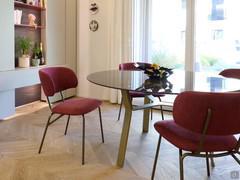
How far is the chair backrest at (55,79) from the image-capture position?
9.41 feet

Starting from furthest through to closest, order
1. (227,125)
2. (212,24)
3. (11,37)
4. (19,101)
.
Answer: (19,101)
(212,24)
(11,37)
(227,125)

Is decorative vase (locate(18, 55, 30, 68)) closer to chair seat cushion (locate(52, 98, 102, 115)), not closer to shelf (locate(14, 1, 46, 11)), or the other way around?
shelf (locate(14, 1, 46, 11))

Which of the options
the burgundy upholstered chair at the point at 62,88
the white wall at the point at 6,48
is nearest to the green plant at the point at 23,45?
the white wall at the point at 6,48

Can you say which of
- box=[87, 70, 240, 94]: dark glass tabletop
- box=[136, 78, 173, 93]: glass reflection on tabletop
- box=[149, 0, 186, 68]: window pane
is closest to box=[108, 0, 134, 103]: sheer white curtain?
box=[149, 0, 186, 68]: window pane

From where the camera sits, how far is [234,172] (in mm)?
2633

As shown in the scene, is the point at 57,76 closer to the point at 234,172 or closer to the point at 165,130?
the point at 165,130

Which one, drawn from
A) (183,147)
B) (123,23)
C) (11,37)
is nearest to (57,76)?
(11,37)

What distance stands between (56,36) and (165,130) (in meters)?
3.57

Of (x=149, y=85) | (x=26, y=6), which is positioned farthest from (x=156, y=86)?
(x=26, y=6)

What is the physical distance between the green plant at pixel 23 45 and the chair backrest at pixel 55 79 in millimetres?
1642

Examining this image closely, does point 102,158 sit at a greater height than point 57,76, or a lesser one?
lesser

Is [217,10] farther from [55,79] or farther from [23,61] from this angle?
[23,61]

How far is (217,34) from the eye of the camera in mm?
4594

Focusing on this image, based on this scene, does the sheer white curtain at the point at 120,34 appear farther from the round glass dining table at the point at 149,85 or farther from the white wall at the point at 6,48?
the round glass dining table at the point at 149,85
